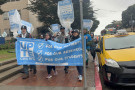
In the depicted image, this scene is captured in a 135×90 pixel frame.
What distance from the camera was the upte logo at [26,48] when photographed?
538cm

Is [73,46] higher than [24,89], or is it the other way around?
[73,46]

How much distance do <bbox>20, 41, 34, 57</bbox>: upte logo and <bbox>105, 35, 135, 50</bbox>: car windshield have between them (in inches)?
109

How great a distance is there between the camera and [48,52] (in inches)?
204

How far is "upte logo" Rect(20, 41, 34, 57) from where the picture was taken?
5.38 metres

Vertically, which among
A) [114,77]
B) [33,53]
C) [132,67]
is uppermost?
[33,53]

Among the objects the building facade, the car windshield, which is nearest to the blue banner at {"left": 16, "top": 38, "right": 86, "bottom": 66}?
the car windshield

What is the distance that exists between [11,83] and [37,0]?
19.5 m

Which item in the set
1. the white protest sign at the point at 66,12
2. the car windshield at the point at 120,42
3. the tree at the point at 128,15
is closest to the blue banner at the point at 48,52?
the car windshield at the point at 120,42

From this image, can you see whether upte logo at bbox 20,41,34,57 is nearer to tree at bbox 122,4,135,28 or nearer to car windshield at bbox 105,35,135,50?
car windshield at bbox 105,35,135,50

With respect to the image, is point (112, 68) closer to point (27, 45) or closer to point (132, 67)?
point (132, 67)

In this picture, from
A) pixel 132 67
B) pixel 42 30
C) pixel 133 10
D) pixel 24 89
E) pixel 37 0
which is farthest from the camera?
pixel 133 10

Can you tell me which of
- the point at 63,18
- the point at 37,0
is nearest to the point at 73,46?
the point at 63,18

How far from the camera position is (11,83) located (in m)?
5.32

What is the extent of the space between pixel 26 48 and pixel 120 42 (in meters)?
3.56
